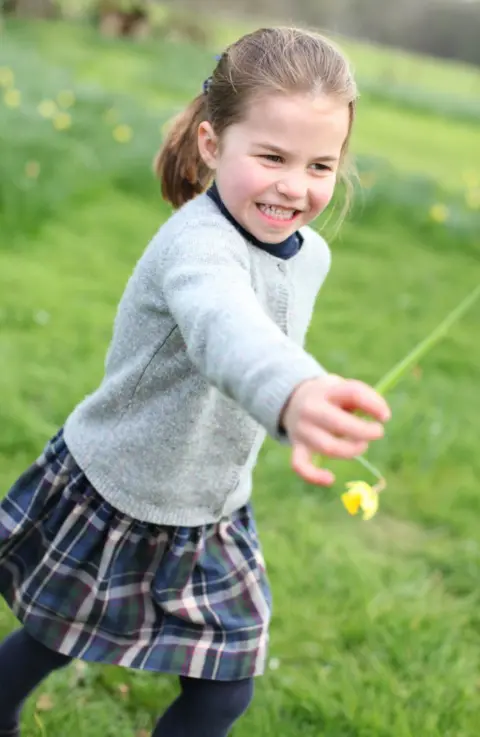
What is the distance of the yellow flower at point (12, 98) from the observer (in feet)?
19.3

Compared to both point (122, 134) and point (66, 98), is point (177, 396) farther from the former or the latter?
point (66, 98)

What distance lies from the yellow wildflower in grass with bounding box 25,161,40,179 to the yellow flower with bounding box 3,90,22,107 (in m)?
1.05

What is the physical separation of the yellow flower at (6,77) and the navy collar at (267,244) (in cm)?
531

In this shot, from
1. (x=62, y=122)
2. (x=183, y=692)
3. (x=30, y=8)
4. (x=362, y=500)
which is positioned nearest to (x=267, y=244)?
(x=362, y=500)

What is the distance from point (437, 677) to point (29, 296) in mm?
2350

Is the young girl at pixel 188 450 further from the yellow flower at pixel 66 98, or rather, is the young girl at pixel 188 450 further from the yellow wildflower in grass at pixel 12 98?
the yellow flower at pixel 66 98

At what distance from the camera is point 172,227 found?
1.45 metres

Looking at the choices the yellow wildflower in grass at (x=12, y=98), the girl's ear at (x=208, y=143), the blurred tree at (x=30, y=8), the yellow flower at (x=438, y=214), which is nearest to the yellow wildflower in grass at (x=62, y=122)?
the yellow wildflower in grass at (x=12, y=98)

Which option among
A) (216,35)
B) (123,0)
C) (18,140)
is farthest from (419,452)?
(216,35)

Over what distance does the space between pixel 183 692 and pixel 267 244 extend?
0.78 m

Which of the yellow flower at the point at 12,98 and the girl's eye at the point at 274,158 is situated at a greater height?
the girl's eye at the point at 274,158

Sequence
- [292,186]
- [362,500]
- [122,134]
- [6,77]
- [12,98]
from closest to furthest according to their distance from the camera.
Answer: [362,500] < [292,186] < [12,98] < [122,134] < [6,77]

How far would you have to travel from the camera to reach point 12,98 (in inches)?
236

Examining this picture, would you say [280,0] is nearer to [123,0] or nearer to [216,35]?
[216,35]
